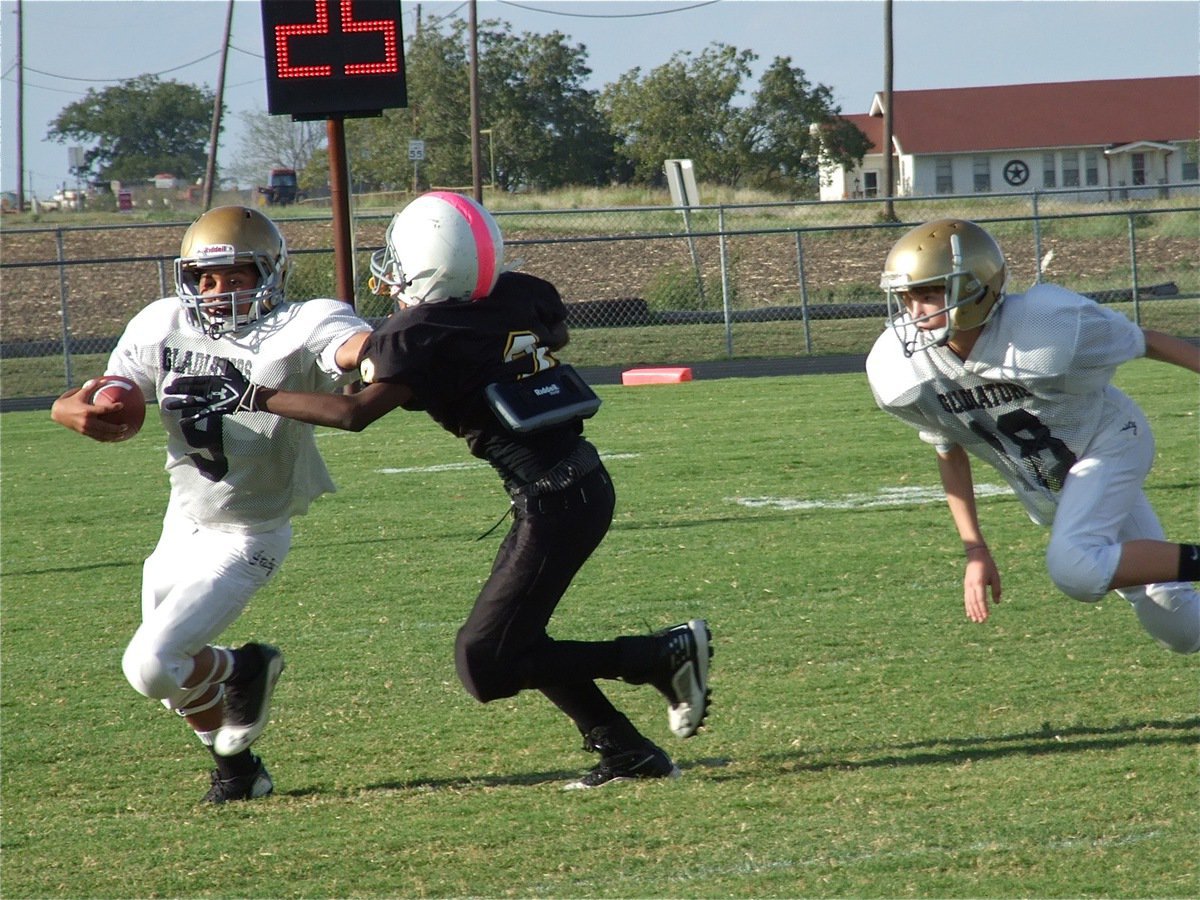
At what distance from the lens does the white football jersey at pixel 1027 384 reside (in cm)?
377

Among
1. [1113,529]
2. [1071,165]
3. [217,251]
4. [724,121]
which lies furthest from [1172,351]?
[1071,165]

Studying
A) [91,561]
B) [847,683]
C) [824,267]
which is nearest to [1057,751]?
[847,683]

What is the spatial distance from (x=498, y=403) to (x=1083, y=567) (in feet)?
5.07

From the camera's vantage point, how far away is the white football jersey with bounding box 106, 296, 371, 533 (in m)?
3.83

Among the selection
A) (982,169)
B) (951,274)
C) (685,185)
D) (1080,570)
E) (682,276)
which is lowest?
(1080,570)

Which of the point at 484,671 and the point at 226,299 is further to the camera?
the point at 226,299

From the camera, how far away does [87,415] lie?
12.1 feet

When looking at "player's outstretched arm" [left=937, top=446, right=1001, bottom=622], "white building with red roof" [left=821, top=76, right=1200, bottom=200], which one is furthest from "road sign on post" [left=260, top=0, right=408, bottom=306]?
"white building with red roof" [left=821, top=76, right=1200, bottom=200]

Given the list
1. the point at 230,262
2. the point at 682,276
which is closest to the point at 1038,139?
the point at 682,276

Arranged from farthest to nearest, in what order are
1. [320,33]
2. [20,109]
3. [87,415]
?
[20,109] < [320,33] < [87,415]

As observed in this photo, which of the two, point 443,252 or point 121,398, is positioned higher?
point 443,252

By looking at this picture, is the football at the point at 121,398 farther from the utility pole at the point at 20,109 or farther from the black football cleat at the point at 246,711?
the utility pole at the point at 20,109

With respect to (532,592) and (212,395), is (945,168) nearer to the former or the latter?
(532,592)

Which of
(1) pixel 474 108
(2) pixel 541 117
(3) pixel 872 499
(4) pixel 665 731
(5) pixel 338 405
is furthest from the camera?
(2) pixel 541 117
